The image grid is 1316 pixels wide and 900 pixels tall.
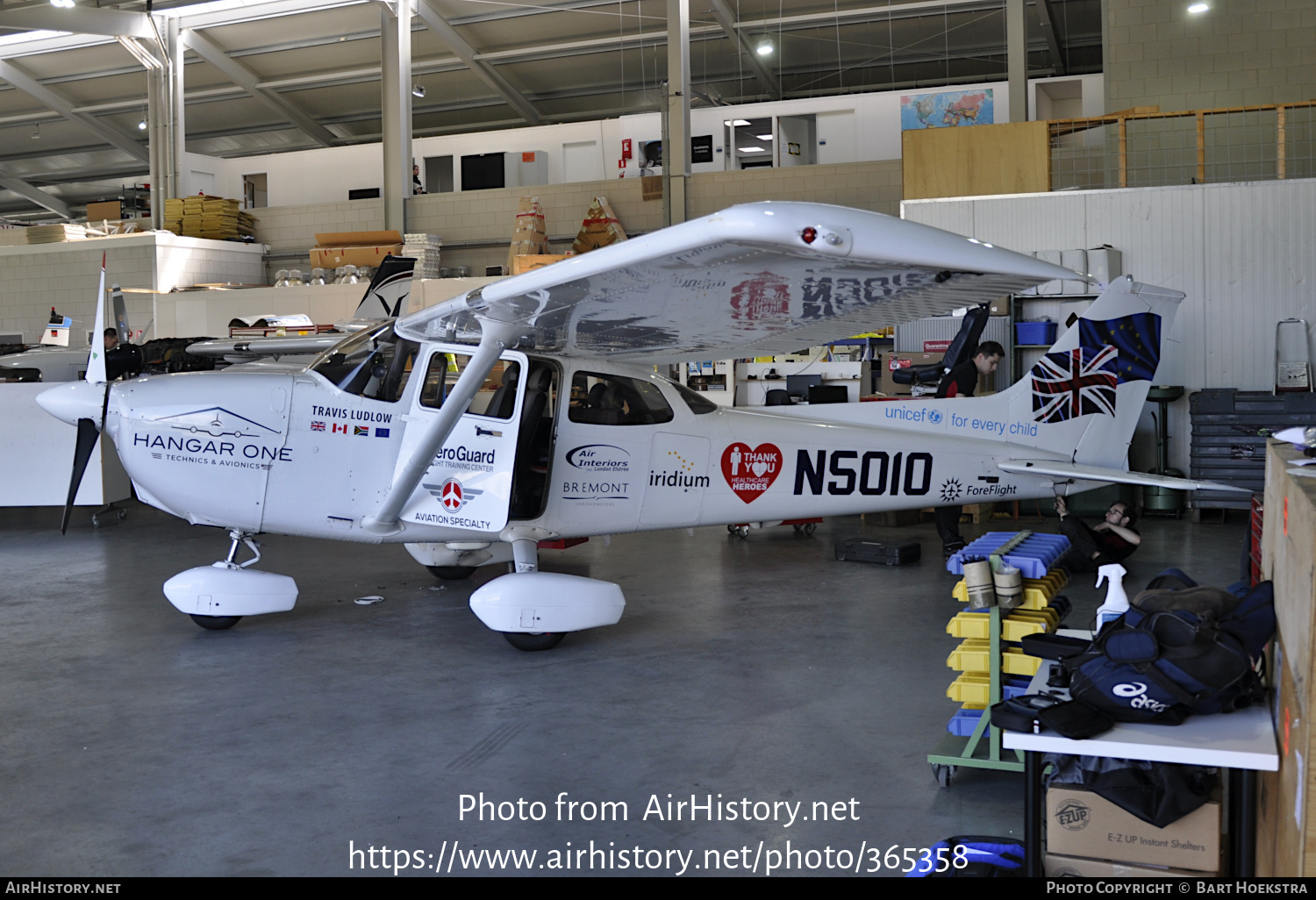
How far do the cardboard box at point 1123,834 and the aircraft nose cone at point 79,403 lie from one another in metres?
5.21

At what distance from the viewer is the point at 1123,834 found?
2455 millimetres

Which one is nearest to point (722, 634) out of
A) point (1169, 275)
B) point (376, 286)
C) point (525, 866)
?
point (525, 866)

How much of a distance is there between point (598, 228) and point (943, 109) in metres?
5.80

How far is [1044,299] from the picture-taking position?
1009 cm

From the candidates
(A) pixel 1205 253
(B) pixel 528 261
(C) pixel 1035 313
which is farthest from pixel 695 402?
(B) pixel 528 261

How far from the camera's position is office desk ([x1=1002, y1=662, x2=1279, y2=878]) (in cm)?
223

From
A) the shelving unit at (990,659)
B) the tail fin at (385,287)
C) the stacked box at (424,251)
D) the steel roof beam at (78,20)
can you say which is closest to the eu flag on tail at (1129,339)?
the shelving unit at (990,659)

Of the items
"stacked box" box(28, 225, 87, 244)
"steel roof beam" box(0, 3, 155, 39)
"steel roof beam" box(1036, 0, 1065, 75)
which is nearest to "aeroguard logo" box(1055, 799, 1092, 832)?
"steel roof beam" box(1036, 0, 1065, 75)

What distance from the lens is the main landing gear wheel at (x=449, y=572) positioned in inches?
281

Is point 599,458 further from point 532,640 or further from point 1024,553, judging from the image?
point 1024,553

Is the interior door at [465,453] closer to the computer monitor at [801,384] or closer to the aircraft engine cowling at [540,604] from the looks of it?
the aircraft engine cowling at [540,604]

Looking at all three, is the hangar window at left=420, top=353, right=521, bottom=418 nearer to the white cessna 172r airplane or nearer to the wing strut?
the white cessna 172r airplane

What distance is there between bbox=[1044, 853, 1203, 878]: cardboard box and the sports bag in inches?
14.3
